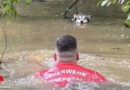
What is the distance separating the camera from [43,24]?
13.9m

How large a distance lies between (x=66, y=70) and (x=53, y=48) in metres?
5.19

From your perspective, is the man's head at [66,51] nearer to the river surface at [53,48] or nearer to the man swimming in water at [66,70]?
the man swimming in water at [66,70]

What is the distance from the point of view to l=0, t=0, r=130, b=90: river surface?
5.42 metres

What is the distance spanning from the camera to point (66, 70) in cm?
438

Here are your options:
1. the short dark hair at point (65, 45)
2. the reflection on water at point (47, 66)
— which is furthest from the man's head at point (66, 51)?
the reflection on water at point (47, 66)

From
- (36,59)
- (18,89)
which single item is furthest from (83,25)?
(18,89)

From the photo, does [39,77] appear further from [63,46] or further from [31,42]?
[31,42]

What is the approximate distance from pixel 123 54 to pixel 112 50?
596 millimetres

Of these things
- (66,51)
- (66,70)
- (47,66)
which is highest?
(66,51)

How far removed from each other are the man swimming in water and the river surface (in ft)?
0.31

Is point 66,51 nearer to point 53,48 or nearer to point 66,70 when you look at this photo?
point 66,70

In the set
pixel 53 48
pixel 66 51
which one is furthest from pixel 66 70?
pixel 53 48

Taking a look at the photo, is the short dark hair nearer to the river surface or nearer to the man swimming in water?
the man swimming in water

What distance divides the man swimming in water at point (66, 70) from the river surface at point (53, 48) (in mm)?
94
